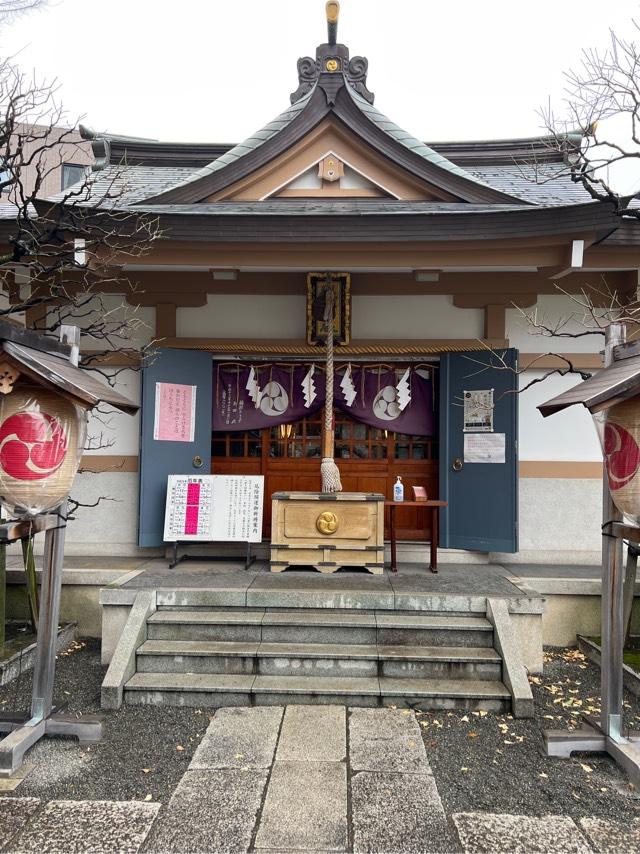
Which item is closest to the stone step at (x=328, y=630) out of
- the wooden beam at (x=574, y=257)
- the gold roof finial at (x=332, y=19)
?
the wooden beam at (x=574, y=257)

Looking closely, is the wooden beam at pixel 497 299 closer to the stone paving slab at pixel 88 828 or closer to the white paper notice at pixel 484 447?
the white paper notice at pixel 484 447

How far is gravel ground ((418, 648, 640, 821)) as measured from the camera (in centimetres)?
322

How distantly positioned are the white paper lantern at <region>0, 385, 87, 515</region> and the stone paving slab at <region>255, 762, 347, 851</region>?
7.76 ft

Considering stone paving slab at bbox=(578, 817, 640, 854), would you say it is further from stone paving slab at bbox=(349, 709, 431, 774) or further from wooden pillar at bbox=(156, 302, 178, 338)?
wooden pillar at bbox=(156, 302, 178, 338)

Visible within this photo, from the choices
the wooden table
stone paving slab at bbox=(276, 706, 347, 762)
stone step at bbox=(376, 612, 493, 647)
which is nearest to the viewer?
stone paving slab at bbox=(276, 706, 347, 762)

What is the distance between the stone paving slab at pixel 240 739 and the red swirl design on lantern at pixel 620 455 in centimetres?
298

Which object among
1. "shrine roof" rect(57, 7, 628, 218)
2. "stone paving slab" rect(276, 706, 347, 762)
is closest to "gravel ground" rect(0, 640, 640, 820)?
"stone paving slab" rect(276, 706, 347, 762)

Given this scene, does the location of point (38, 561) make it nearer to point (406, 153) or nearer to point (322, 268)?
point (322, 268)

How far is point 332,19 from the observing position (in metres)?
7.66

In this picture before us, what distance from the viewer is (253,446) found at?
25.0 feet

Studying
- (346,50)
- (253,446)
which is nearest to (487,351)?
(253,446)

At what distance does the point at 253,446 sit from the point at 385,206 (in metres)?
3.60

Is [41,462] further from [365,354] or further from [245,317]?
[365,354]

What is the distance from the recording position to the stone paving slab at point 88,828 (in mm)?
2842
